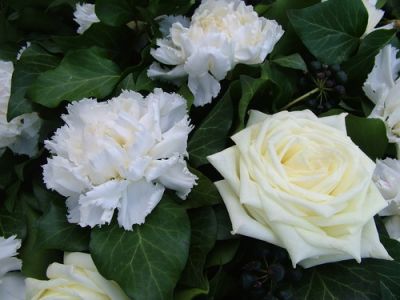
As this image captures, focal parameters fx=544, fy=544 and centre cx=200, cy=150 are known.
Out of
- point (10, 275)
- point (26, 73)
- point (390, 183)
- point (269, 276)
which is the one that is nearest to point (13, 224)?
point (10, 275)

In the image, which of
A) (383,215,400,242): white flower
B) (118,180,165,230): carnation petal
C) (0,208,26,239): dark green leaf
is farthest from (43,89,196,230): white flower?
(383,215,400,242): white flower

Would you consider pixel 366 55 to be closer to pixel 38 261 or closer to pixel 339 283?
pixel 339 283

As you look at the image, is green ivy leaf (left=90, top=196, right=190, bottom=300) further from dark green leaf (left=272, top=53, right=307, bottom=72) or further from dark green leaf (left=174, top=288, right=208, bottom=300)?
dark green leaf (left=272, top=53, right=307, bottom=72)

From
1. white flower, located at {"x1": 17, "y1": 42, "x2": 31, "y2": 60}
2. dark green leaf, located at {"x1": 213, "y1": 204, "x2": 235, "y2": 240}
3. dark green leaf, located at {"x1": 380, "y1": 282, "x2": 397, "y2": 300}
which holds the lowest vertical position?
dark green leaf, located at {"x1": 380, "y1": 282, "x2": 397, "y2": 300}

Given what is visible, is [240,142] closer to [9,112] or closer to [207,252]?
[207,252]

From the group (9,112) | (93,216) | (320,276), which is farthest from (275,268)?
(9,112)

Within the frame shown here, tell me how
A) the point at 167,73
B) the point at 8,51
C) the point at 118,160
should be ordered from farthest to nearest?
the point at 8,51 → the point at 167,73 → the point at 118,160
